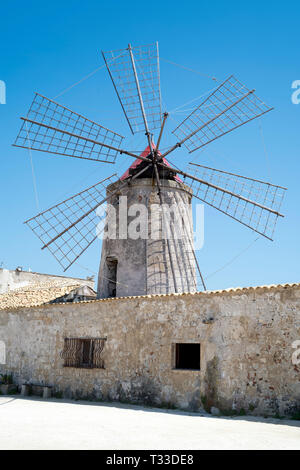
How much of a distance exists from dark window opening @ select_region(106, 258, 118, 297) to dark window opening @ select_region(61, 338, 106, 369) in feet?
7.91

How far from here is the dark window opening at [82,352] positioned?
31.6 feet

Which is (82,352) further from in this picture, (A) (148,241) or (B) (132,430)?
(B) (132,430)

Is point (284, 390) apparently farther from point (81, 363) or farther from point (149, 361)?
point (81, 363)

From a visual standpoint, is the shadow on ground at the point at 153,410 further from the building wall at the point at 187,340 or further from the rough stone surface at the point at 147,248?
the rough stone surface at the point at 147,248

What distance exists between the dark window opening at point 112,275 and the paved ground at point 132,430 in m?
4.22

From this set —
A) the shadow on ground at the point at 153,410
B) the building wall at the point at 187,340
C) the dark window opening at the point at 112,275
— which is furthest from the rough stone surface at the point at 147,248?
the shadow on ground at the point at 153,410

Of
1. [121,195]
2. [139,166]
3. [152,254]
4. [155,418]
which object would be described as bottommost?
[155,418]

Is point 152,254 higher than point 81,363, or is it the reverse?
point 152,254

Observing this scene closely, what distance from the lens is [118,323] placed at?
30.8ft

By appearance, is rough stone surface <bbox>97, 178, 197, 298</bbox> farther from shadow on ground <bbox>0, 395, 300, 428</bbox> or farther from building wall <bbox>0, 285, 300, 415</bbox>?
shadow on ground <bbox>0, 395, 300, 428</bbox>

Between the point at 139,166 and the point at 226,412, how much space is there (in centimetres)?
707

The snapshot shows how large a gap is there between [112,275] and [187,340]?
15.2 feet

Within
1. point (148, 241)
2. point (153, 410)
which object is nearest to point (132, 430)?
point (153, 410)

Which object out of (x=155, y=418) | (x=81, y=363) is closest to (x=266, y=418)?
(x=155, y=418)
